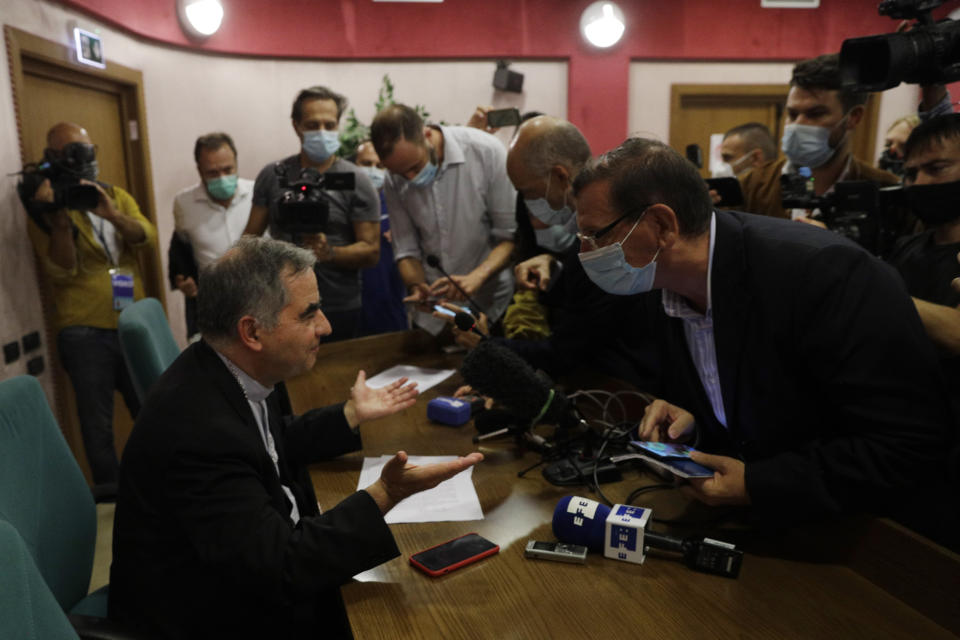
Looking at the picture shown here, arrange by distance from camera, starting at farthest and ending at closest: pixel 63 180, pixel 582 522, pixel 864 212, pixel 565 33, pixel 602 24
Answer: pixel 565 33 → pixel 602 24 → pixel 63 180 → pixel 864 212 → pixel 582 522

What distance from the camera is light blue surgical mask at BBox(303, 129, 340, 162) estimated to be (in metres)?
3.10

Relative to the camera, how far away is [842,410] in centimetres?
121

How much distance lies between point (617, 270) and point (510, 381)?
0.34 metres

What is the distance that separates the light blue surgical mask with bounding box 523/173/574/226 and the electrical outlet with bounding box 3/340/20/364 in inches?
83.8

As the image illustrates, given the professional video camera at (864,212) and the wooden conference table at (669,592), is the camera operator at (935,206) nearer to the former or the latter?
the professional video camera at (864,212)

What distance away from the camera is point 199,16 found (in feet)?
15.0

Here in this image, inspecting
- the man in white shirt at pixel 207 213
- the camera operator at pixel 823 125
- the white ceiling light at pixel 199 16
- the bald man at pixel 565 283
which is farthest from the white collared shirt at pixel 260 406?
the white ceiling light at pixel 199 16

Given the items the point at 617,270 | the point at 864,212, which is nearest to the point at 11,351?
the point at 617,270

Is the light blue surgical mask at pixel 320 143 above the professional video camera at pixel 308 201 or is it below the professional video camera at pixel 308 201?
above

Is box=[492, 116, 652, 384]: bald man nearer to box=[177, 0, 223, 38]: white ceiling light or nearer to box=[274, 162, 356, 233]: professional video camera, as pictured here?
box=[274, 162, 356, 233]: professional video camera

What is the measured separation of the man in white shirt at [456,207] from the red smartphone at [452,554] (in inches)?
58.5

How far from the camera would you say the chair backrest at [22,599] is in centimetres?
72

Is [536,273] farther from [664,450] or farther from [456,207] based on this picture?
[664,450]

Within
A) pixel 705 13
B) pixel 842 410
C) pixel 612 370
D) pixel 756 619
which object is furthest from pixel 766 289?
pixel 705 13
